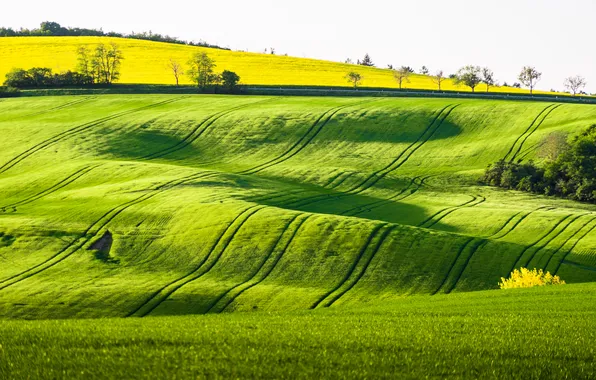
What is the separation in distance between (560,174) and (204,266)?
42976 millimetres

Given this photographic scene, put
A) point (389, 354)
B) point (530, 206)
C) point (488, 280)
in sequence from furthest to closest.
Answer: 1. point (530, 206)
2. point (488, 280)
3. point (389, 354)

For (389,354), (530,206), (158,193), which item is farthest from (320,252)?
(389,354)

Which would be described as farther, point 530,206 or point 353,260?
point 530,206

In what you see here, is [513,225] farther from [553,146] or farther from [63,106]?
[63,106]

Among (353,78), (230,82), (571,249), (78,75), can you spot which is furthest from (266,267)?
(353,78)

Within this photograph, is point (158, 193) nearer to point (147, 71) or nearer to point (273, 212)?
point (273, 212)

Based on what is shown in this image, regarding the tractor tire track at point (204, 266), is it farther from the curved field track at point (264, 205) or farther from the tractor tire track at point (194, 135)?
the tractor tire track at point (194, 135)

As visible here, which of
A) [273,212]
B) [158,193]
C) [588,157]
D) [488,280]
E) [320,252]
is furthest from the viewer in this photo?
[588,157]

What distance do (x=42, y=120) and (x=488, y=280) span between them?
230ft

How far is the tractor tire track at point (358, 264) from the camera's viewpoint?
43.4 meters

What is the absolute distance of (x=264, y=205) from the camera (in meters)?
60.8

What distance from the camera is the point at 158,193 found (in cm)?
6406

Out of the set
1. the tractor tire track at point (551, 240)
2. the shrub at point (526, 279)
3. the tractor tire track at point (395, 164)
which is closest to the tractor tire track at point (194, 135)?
the tractor tire track at point (395, 164)

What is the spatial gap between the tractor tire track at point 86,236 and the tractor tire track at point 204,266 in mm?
8440
